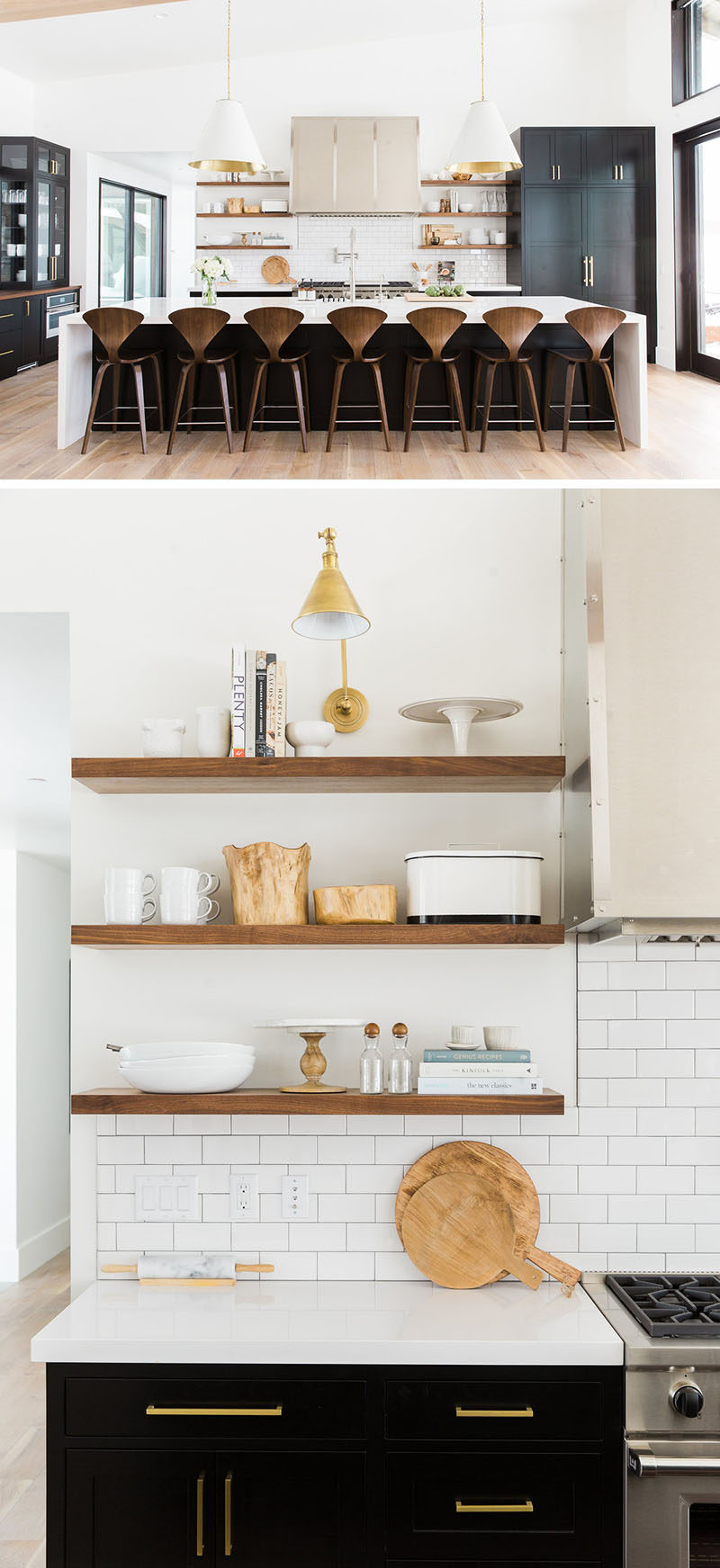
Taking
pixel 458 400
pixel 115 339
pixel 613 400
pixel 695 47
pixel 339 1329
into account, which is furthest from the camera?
pixel 115 339

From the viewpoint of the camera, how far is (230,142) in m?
2.66

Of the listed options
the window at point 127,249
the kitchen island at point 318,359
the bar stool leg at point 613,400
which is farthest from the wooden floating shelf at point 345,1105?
the kitchen island at point 318,359

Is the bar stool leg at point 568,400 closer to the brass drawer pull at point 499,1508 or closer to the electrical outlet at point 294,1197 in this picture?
the electrical outlet at point 294,1197

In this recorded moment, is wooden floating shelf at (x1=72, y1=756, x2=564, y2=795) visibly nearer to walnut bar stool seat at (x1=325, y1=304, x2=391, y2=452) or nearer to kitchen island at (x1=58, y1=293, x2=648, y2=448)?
walnut bar stool seat at (x1=325, y1=304, x2=391, y2=452)

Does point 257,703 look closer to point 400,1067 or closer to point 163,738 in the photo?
point 163,738

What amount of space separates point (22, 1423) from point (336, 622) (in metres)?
3.58

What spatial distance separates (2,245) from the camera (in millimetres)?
3414

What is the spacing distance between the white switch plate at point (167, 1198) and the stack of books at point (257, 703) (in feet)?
3.85

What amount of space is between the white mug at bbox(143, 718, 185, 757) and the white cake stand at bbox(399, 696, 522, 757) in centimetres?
59

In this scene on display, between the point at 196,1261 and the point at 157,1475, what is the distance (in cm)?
56

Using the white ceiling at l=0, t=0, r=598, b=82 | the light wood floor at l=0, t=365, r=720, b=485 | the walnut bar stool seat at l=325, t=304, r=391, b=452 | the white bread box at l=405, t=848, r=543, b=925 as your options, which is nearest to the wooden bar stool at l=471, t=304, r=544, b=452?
the light wood floor at l=0, t=365, r=720, b=485

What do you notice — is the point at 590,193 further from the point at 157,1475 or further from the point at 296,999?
the point at 157,1475

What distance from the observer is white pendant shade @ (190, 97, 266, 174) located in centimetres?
260

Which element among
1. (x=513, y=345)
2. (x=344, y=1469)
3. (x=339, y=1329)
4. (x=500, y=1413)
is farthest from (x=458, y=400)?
(x=344, y=1469)
